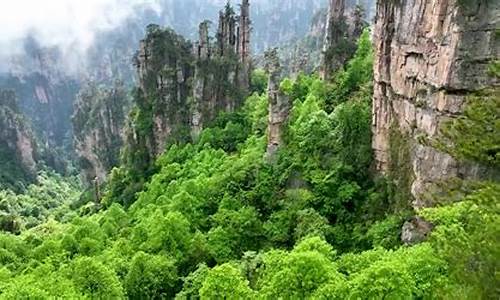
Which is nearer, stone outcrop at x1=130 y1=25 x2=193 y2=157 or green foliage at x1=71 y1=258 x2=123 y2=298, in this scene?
green foliage at x1=71 y1=258 x2=123 y2=298

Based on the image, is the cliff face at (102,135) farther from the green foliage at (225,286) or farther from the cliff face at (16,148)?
the green foliage at (225,286)

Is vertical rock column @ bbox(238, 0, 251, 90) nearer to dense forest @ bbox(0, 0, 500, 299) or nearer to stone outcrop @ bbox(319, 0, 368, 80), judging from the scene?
dense forest @ bbox(0, 0, 500, 299)

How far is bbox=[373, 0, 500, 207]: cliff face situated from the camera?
26109 mm

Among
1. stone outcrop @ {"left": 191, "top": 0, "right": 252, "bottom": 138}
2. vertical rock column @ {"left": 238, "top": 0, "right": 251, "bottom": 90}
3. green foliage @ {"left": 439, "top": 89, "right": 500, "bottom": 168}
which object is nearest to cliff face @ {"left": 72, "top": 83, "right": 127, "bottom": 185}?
stone outcrop @ {"left": 191, "top": 0, "right": 252, "bottom": 138}

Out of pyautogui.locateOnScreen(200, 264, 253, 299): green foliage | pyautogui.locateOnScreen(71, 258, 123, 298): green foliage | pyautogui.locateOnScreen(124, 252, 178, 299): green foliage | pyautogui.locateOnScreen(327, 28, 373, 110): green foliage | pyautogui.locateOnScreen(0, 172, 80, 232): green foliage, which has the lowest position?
pyautogui.locateOnScreen(0, 172, 80, 232): green foliage

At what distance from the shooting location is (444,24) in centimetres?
2752

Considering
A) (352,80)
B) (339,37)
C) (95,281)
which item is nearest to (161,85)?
(339,37)

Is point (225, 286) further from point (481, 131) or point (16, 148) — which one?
point (16, 148)

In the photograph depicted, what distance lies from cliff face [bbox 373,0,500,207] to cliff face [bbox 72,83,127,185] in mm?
85249

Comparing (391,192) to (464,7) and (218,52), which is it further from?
(218,52)

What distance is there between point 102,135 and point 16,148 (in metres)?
27.2

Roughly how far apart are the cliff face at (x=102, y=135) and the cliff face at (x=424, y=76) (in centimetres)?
8525

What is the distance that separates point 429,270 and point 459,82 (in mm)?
8266

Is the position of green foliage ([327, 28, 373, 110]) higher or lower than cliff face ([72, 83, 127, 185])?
higher
